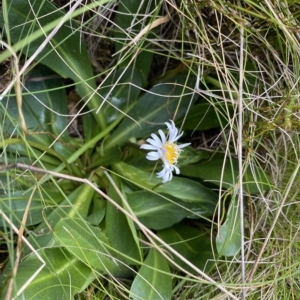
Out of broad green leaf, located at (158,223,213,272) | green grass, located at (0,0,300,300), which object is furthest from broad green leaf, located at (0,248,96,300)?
broad green leaf, located at (158,223,213,272)

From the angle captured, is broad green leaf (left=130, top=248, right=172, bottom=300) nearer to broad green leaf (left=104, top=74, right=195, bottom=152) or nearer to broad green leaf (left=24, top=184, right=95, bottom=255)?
broad green leaf (left=24, top=184, right=95, bottom=255)

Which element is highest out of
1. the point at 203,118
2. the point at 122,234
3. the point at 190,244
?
the point at 203,118

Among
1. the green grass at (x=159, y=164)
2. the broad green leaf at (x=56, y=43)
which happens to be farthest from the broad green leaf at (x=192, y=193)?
the broad green leaf at (x=56, y=43)

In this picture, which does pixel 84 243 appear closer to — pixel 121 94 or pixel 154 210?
pixel 154 210

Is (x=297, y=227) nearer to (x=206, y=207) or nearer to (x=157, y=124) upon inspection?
(x=206, y=207)

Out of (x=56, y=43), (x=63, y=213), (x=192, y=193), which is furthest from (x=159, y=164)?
(x=56, y=43)

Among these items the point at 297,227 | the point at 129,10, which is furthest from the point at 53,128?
the point at 297,227
